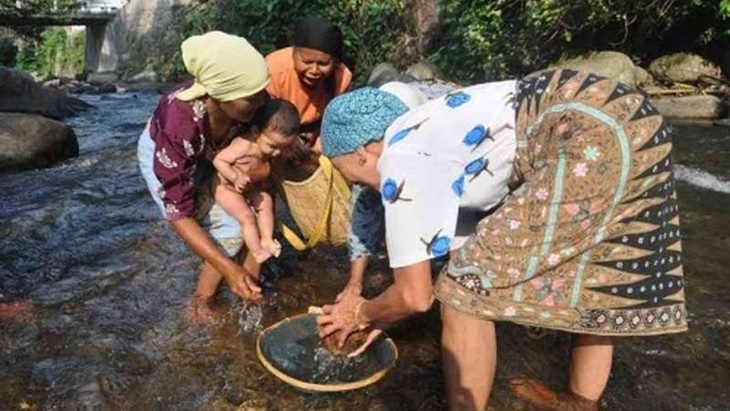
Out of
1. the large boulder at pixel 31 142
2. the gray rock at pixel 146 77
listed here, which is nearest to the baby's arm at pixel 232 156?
the large boulder at pixel 31 142

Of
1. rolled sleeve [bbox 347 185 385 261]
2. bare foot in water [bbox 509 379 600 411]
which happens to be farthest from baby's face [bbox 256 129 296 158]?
bare foot in water [bbox 509 379 600 411]

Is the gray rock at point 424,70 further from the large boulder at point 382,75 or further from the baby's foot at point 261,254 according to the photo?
the baby's foot at point 261,254

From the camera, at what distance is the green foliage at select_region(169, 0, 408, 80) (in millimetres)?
11930

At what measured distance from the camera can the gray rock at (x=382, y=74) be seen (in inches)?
409

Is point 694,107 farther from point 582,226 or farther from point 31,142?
point 31,142

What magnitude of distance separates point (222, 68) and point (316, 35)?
1031 millimetres

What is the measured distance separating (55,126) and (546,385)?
6706mm

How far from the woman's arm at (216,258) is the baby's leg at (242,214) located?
28 cm

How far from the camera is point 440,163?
195cm

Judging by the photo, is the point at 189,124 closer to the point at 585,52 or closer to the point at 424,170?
the point at 424,170

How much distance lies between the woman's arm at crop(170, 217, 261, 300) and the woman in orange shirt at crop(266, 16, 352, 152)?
3.14 feet

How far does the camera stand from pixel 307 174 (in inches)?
137

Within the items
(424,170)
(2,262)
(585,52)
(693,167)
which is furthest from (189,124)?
(585,52)

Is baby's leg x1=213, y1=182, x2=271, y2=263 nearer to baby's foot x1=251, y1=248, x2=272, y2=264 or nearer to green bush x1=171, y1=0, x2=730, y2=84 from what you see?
baby's foot x1=251, y1=248, x2=272, y2=264
